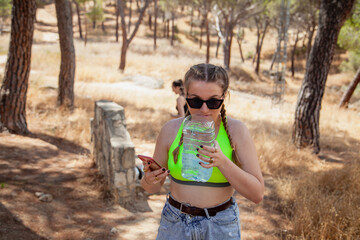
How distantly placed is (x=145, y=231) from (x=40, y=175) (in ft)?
7.54

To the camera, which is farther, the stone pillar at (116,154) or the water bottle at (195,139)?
the stone pillar at (116,154)

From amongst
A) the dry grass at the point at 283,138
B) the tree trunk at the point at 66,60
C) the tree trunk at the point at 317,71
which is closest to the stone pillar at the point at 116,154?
the dry grass at the point at 283,138

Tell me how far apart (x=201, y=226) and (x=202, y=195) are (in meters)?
0.17

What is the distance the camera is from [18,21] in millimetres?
6316

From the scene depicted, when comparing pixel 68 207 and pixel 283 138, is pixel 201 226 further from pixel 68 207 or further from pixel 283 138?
pixel 283 138

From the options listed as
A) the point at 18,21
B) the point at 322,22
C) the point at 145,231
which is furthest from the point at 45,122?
the point at 322,22

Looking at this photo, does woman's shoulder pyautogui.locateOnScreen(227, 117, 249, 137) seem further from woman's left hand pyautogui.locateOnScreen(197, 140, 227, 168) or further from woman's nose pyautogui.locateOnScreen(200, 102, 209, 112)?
woman's left hand pyautogui.locateOnScreen(197, 140, 227, 168)

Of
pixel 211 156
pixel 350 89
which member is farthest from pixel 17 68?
pixel 350 89

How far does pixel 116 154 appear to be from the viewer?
14.7 ft

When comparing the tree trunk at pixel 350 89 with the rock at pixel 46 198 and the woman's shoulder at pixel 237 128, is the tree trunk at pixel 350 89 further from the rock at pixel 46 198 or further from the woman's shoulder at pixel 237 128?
the woman's shoulder at pixel 237 128

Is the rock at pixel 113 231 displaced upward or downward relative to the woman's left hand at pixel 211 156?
downward

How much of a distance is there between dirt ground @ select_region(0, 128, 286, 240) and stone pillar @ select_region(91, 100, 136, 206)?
219 millimetres

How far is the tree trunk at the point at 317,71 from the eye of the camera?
690cm

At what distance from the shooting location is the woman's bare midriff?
69.9 inches
